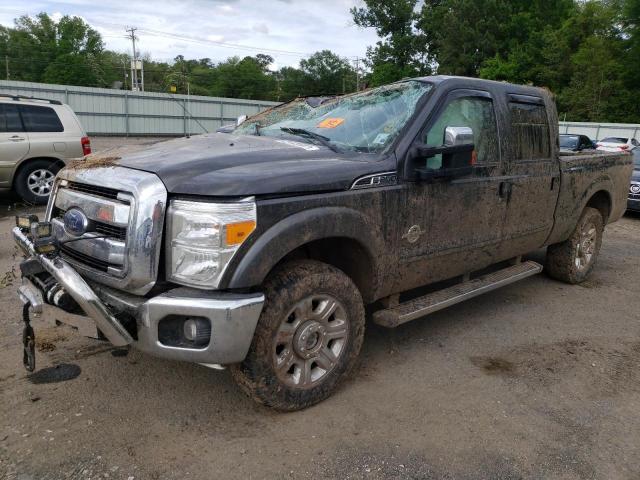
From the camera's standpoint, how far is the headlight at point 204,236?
264 cm

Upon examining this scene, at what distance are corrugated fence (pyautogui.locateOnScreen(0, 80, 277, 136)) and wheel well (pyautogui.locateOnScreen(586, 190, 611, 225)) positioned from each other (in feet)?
76.9

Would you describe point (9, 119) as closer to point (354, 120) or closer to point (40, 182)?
point (40, 182)

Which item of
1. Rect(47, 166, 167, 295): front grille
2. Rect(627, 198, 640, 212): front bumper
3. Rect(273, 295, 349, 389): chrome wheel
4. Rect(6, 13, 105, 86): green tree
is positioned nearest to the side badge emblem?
Rect(273, 295, 349, 389): chrome wheel

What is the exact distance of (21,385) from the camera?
3.32m

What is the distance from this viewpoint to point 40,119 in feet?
30.3

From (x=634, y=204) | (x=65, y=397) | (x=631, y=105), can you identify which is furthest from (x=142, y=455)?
(x=631, y=105)

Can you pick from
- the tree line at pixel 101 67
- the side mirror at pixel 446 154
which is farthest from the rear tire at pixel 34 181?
the tree line at pixel 101 67

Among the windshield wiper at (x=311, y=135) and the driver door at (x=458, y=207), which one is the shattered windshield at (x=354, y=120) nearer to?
the windshield wiper at (x=311, y=135)

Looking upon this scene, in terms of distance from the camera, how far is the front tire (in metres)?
2.87

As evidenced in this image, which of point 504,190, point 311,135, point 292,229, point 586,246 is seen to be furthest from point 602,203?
point 292,229

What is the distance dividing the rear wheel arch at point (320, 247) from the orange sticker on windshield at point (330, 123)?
953 mm

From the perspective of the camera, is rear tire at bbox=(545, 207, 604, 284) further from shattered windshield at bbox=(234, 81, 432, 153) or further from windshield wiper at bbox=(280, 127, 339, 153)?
windshield wiper at bbox=(280, 127, 339, 153)

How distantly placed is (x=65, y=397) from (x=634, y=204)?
10961 mm

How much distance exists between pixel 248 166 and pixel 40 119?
786 centimetres
